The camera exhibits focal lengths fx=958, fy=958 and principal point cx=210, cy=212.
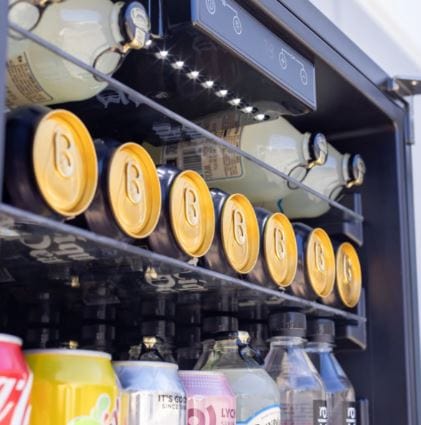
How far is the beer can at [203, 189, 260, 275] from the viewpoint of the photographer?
3.70 feet

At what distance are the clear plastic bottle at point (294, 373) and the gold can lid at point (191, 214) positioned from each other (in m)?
0.29

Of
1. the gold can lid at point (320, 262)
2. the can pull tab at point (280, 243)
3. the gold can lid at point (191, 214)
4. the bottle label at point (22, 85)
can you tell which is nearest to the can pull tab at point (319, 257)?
the gold can lid at point (320, 262)

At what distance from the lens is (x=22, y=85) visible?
37.7 inches

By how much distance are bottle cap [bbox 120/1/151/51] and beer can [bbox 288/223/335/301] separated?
0.46 metres

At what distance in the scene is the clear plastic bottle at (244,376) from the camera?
3.91 feet

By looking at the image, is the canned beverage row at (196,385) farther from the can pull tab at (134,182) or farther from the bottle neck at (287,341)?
the can pull tab at (134,182)

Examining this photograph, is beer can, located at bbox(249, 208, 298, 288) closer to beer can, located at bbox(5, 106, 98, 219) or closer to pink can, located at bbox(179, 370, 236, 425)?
pink can, located at bbox(179, 370, 236, 425)

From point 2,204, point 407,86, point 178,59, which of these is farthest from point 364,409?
point 2,204

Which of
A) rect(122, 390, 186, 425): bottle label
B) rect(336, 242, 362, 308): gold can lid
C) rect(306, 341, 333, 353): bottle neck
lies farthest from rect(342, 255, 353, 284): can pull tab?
rect(122, 390, 186, 425): bottle label

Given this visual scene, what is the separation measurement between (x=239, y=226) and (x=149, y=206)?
207 mm

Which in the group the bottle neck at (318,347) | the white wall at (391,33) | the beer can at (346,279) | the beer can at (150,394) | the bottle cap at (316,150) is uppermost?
the white wall at (391,33)

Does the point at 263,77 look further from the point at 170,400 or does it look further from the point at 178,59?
the point at 170,400

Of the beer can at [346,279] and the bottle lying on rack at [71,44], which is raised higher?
the bottle lying on rack at [71,44]

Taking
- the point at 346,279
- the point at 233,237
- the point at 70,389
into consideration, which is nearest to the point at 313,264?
the point at 346,279
